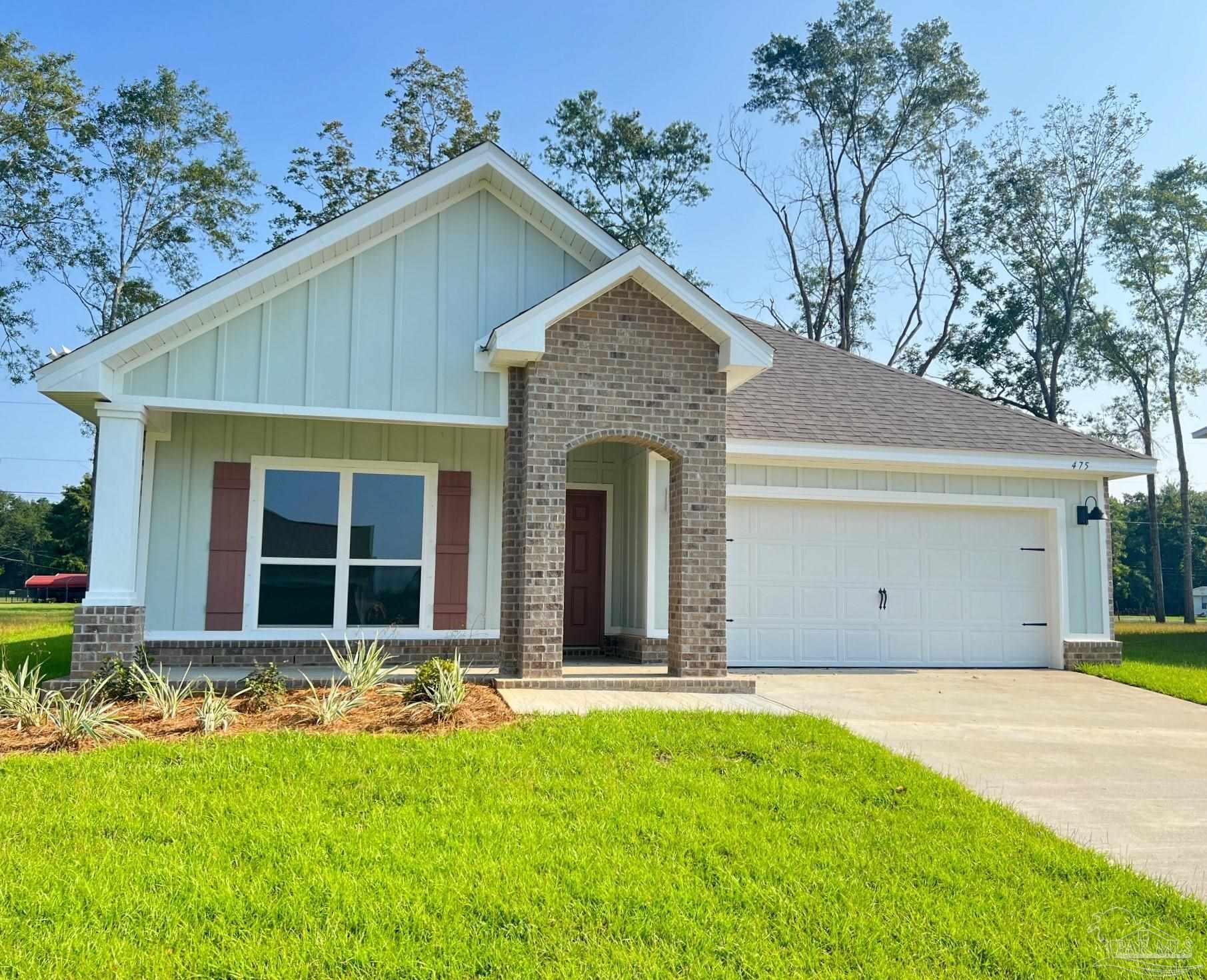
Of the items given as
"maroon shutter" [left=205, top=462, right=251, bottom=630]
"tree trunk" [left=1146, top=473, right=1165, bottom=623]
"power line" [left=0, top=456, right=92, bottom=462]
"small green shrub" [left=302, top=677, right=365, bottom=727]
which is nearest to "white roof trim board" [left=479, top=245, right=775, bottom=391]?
"maroon shutter" [left=205, top=462, right=251, bottom=630]

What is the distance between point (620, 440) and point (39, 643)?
1107 centimetres

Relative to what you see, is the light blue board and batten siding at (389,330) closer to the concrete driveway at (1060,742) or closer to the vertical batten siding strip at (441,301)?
the vertical batten siding strip at (441,301)

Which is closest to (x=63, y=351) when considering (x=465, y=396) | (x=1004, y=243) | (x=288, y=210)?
(x=465, y=396)

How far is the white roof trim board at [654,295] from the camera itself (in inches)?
351

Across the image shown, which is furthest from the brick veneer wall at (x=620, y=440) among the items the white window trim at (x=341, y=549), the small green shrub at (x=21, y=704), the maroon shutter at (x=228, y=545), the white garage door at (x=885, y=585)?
the small green shrub at (x=21, y=704)

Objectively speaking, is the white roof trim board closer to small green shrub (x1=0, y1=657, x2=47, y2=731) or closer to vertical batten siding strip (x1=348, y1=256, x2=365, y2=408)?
vertical batten siding strip (x1=348, y1=256, x2=365, y2=408)

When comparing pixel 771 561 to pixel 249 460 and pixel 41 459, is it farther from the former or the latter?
pixel 41 459

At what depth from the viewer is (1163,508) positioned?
54.8 meters

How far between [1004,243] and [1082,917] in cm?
3211

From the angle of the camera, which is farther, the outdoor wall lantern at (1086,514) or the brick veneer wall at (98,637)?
the outdoor wall lantern at (1086,514)

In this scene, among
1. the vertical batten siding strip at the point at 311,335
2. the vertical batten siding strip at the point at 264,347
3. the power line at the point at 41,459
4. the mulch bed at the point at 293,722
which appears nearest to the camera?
the mulch bed at the point at 293,722

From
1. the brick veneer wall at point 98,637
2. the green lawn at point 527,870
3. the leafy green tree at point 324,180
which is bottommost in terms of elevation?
the green lawn at point 527,870

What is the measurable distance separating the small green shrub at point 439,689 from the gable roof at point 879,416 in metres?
5.31

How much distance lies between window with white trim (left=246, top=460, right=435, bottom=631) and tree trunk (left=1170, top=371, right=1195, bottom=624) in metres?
27.3
